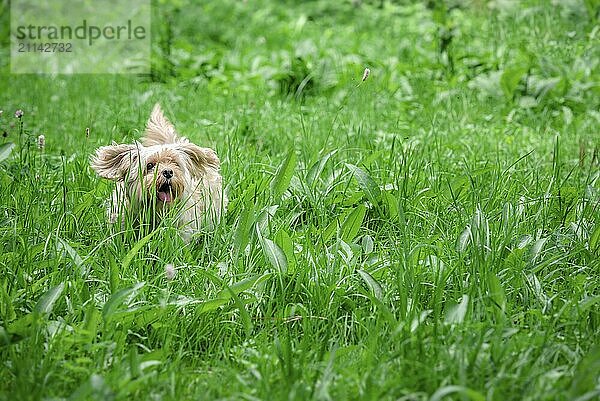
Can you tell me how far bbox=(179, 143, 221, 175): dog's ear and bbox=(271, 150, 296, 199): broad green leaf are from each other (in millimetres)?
310

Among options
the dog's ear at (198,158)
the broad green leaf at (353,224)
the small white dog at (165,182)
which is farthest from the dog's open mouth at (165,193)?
the broad green leaf at (353,224)

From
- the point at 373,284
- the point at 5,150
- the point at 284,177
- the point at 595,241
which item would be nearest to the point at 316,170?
the point at 284,177

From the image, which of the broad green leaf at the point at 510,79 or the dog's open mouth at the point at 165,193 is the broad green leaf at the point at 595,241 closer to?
the dog's open mouth at the point at 165,193

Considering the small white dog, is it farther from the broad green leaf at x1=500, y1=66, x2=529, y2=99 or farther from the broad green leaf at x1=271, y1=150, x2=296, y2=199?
the broad green leaf at x1=500, y1=66, x2=529, y2=99

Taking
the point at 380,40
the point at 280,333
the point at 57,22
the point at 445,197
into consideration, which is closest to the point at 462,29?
the point at 380,40

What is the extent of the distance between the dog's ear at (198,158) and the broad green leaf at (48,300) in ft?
3.75

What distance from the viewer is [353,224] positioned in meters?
3.78

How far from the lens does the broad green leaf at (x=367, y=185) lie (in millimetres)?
4039

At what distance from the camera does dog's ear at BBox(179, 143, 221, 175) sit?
4020 mm

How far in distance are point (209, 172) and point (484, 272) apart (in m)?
1.52

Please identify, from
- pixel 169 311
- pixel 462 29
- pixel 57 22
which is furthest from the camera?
pixel 57 22

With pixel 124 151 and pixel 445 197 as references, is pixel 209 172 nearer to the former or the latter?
pixel 124 151

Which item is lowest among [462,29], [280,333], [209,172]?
[280,333]

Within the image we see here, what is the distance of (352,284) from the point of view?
336cm
